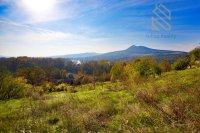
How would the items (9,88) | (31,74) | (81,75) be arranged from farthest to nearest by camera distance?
(81,75)
(31,74)
(9,88)

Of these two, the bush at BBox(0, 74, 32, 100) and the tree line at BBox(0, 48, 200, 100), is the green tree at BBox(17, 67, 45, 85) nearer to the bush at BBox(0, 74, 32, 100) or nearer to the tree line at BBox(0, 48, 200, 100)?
the tree line at BBox(0, 48, 200, 100)

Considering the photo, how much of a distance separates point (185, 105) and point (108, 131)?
1.93m

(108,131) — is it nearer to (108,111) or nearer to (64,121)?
(64,121)

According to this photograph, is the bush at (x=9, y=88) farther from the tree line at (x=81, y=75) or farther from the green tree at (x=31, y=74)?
the green tree at (x=31, y=74)

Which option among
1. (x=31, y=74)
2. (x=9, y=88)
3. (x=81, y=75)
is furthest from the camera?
(x=81, y=75)

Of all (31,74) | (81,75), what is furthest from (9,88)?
(81,75)

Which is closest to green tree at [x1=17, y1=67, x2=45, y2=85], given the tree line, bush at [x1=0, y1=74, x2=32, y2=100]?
the tree line

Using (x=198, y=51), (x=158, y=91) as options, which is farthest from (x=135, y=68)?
(x=198, y=51)

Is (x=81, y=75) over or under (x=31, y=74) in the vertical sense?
under

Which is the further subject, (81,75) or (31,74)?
(81,75)

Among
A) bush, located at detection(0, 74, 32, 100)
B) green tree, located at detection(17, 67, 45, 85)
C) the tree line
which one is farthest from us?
green tree, located at detection(17, 67, 45, 85)

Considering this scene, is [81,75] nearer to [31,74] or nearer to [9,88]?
[31,74]

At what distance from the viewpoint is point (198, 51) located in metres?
59.8

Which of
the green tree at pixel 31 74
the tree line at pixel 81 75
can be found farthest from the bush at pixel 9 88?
the green tree at pixel 31 74
